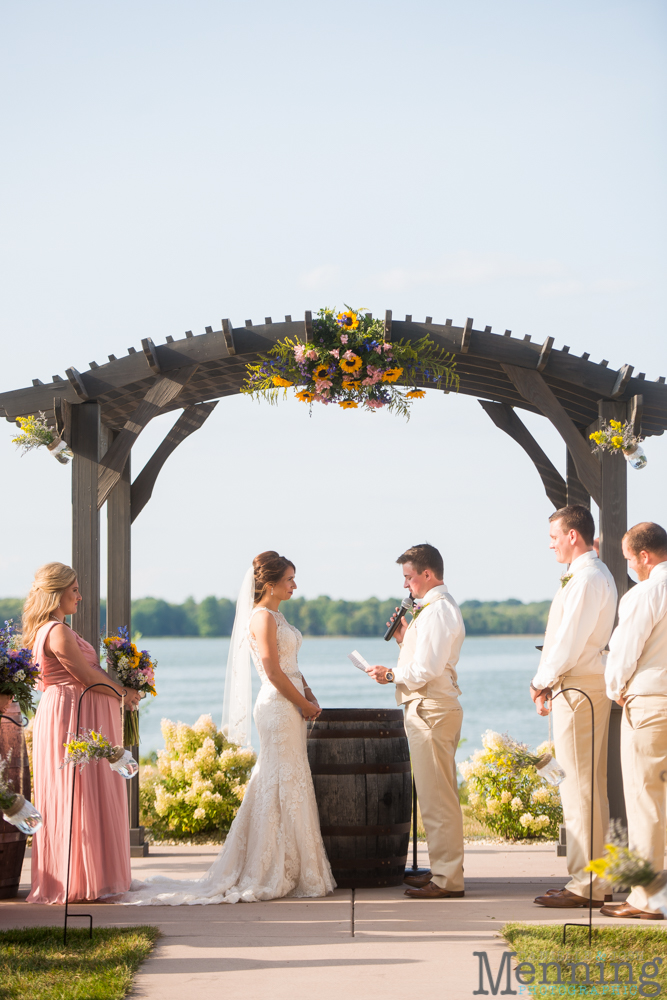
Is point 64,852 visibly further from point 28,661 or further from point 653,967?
point 653,967

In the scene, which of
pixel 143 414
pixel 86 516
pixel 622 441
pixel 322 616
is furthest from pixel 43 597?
pixel 322 616

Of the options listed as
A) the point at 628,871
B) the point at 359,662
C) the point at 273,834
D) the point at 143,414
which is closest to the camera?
the point at 628,871

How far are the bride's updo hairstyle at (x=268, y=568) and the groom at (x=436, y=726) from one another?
783 mm

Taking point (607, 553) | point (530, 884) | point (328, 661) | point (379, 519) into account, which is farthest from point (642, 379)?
point (328, 661)

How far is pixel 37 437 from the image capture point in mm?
6254

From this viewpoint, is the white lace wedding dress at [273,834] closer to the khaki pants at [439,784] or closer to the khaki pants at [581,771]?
the khaki pants at [439,784]

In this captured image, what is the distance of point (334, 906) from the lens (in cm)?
532

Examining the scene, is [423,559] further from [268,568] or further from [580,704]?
[580,704]

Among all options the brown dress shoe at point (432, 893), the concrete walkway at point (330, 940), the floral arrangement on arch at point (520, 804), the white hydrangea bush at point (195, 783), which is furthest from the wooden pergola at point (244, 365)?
the white hydrangea bush at point (195, 783)

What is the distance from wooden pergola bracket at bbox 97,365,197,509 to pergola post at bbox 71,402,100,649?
9cm

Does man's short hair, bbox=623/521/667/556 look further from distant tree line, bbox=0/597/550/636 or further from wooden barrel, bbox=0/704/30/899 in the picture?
distant tree line, bbox=0/597/550/636

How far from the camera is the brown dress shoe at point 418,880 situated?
19.0 feet

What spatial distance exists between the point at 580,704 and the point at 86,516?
3.21m

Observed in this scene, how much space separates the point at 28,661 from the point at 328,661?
83.4 m
